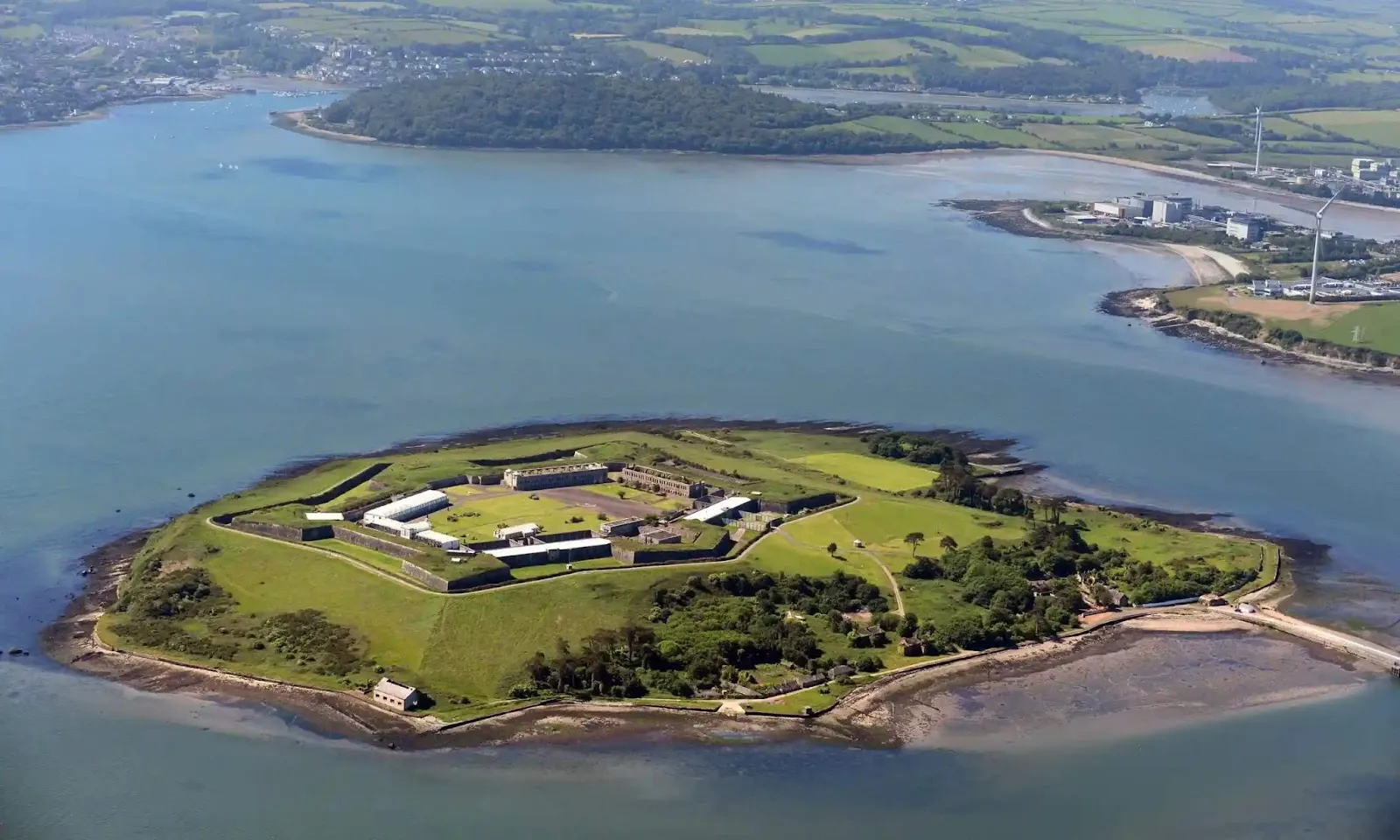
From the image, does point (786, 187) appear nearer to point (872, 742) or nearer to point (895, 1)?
point (872, 742)

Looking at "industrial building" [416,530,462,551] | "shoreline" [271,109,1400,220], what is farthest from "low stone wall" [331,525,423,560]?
"shoreline" [271,109,1400,220]

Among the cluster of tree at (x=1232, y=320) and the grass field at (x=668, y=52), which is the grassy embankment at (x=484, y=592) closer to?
the cluster of tree at (x=1232, y=320)

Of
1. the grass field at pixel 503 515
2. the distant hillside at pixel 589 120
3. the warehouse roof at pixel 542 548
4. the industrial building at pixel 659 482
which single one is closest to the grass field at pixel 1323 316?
the industrial building at pixel 659 482

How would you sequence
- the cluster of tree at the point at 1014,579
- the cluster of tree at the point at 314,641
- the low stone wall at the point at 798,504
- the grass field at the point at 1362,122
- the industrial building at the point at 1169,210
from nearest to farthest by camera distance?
the cluster of tree at the point at 314,641 < the cluster of tree at the point at 1014,579 < the low stone wall at the point at 798,504 < the industrial building at the point at 1169,210 < the grass field at the point at 1362,122

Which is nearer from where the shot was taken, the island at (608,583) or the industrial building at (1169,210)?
the island at (608,583)

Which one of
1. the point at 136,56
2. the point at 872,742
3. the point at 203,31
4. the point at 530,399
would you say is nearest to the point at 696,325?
the point at 530,399
